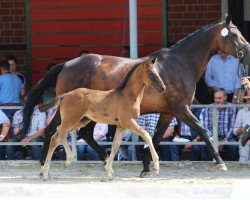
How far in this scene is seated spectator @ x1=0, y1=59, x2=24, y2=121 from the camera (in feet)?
53.4

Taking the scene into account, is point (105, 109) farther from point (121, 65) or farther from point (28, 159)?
point (28, 159)

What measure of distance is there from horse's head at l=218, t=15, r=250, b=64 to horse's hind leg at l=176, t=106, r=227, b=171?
107 centimetres

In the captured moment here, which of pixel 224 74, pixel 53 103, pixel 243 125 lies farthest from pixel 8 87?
pixel 243 125

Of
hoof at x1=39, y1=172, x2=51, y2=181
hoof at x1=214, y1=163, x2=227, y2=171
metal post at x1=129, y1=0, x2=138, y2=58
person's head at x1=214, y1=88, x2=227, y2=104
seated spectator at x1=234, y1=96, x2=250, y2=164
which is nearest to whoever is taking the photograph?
hoof at x1=39, y1=172, x2=51, y2=181

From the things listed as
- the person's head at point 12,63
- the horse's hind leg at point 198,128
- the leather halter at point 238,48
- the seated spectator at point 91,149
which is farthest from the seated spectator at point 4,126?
the leather halter at point 238,48

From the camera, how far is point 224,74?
15938 millimetres

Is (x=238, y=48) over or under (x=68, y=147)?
over

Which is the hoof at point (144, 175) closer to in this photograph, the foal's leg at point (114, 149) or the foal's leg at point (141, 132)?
the foal's leg at point (114, 149)

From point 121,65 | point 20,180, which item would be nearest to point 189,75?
point 121,65

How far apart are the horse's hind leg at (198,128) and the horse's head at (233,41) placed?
3.50 feet

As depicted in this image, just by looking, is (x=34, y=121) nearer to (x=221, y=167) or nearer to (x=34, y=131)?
(x=34, y=131)

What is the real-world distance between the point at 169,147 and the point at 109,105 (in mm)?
2229

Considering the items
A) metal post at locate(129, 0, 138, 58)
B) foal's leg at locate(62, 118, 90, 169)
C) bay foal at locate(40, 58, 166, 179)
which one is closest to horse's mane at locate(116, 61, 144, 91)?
bay foal at locate(40, 58, 166, 179)

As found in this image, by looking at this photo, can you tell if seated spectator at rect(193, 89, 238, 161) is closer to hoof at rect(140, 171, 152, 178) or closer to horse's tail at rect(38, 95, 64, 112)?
hoof at rect(140, 171, 152, 178)
